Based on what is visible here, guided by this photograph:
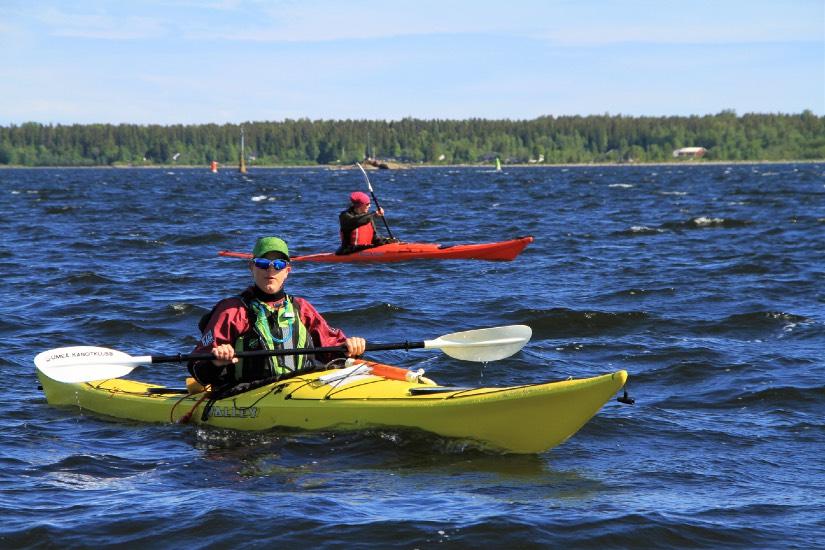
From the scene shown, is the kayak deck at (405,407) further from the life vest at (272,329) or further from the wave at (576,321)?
the wave at (576,321)

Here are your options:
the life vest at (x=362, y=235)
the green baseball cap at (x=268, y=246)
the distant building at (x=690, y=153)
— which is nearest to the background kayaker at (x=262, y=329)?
the green baseball cap at (x=268, y=246)

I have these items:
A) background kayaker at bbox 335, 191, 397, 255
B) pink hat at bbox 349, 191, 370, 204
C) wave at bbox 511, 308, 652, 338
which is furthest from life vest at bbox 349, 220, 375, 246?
wave at bbox 511, 308, 652, 338

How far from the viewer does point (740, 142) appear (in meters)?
200

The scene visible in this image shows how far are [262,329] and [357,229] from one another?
35.5ft

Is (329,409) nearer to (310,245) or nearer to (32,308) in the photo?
(32,308)

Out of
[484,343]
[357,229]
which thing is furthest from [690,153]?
[484,343]

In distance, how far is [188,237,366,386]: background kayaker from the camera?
7.73m

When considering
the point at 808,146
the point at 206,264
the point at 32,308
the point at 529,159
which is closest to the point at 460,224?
the point at 206,264

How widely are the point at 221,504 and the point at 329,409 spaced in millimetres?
1573

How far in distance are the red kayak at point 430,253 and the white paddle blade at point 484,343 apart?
9880mm

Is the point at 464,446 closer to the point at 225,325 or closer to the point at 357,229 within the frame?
the point at 225,325

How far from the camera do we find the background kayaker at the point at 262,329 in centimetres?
773

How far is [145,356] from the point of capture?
854 centimetres

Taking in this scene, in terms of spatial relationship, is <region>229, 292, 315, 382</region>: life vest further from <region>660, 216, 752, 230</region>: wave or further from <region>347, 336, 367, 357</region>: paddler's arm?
<region>660, 216, 752, 230</region>: wave
